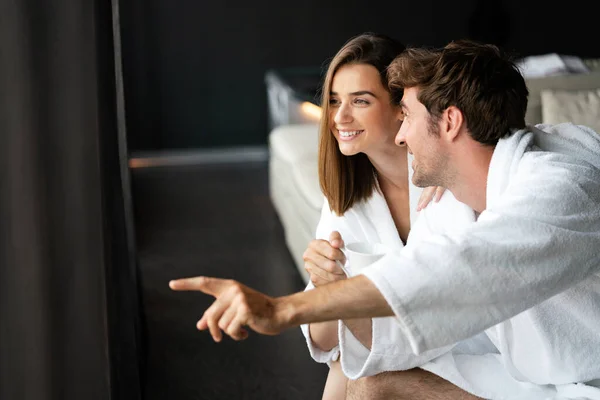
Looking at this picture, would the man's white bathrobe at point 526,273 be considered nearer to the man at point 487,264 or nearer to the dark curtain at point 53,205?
the man at point 487,264

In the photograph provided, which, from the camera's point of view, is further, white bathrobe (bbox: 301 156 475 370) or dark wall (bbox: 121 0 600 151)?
dark wall (bbox: 121 0 600 151)

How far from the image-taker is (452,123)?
164 centimetres

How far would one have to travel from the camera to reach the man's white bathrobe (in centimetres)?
129

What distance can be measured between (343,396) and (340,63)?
825 millimetres

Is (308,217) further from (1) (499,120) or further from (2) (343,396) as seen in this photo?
(1) (499,120)

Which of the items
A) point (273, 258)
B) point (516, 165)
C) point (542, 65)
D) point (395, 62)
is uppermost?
point (395, 62)

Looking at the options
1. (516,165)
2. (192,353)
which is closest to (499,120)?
(516,165)

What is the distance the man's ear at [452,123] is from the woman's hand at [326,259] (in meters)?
0.29

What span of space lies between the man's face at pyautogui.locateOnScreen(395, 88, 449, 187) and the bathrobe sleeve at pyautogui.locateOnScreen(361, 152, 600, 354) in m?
0.26

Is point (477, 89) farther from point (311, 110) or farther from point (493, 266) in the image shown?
point (311, 110)

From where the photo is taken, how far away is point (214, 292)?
1.27 metres

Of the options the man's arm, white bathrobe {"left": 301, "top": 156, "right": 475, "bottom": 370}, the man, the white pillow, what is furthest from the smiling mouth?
the white pillow

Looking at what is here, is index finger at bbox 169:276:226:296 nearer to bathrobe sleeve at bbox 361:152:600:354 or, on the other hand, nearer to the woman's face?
bathrobe sleeve at bbox 361:152:600:354

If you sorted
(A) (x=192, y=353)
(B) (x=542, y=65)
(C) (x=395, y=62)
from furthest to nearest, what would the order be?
(B) (x=542, y=65), (A) (x=192, y=353), (C) (x=395, y=62)
